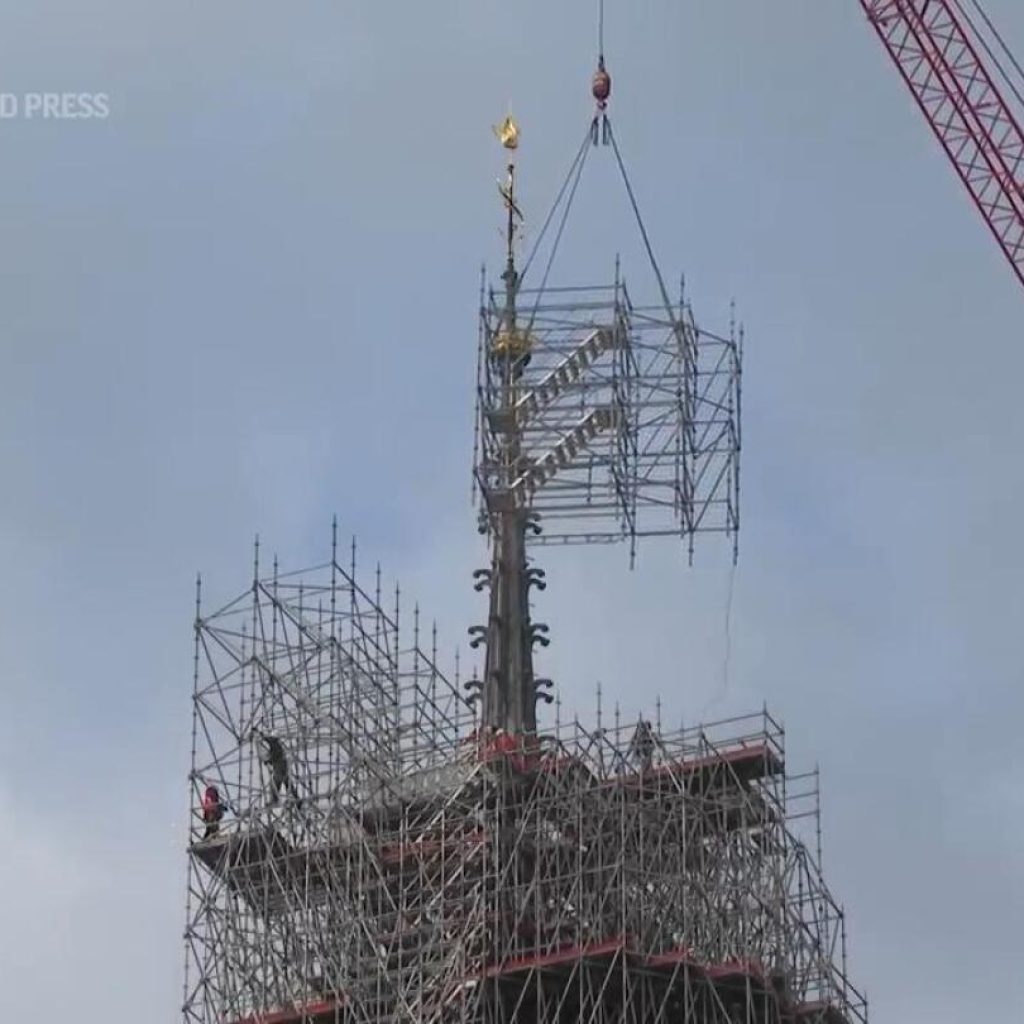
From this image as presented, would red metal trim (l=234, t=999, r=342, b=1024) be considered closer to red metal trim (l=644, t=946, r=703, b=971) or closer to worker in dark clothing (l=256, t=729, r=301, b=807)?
worker in dark clothing (l=256, t=729, r=301, b=807)

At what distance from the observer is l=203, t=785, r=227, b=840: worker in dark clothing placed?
15700cm

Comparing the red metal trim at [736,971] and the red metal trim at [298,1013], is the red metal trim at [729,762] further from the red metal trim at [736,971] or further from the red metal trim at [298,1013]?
the red metal trim at [298,1013]

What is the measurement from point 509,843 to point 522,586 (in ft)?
59.0

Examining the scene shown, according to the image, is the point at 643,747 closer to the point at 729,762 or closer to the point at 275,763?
the point at 729,762

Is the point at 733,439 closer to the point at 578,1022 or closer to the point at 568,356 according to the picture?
the point at 568,356

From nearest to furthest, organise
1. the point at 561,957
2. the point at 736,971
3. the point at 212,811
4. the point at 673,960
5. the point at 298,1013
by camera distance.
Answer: the point at 673,960
the point at 561,957
the point at 736,971
the point at 298,1013
the point at 212,811

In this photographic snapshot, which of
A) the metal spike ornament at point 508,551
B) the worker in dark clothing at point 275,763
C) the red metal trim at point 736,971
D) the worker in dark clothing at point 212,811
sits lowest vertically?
the red metal trim at point 736,971

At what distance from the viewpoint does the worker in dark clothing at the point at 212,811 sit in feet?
515

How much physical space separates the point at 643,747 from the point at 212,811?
651 inches

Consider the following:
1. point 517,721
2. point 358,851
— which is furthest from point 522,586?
point 358,851

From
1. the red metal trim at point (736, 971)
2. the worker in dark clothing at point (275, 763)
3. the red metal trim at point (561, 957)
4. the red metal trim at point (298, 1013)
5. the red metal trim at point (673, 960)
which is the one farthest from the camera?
the worker in dark clothing at point (275, 763)

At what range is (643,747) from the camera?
155 metres

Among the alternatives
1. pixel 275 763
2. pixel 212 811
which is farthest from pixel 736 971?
pixel 212 811

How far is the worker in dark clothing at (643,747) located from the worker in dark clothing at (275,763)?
12.8 meters
